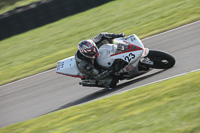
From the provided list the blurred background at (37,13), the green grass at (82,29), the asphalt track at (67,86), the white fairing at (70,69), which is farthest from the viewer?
the blurred background at (37,13)

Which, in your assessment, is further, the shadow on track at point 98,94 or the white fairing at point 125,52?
the shadow on track at point 98,94

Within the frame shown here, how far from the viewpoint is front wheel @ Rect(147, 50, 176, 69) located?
8.28 meters

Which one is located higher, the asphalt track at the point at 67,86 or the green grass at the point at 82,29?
the green grass at the point at 82,29

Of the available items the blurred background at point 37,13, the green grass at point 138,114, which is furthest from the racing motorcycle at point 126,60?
the blurred background at point 37,13

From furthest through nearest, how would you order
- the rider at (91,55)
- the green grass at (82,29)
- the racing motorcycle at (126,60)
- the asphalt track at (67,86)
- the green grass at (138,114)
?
the green grass at (82,29)
the asphalt track at (67,86)
the rider at (91,55)
the racing motorcycle at (126,60)
the green grass at (138,114)

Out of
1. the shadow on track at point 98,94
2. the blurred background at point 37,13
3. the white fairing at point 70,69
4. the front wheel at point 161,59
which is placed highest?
the blurred background at point 37,13

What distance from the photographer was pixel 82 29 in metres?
16.8

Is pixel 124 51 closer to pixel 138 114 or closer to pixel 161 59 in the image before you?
pixel 161 59

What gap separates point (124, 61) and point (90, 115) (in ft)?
6.73

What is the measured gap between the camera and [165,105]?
6.24 metres

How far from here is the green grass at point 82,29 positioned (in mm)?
13938

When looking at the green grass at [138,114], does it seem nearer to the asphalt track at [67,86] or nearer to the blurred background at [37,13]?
the asphalt track at [67,86]

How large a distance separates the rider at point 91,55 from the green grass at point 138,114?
1.07 metres

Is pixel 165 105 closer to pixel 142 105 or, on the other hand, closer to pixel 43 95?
pixel 142 105
